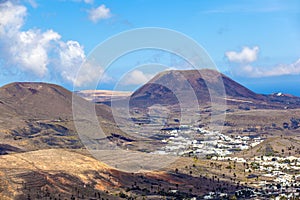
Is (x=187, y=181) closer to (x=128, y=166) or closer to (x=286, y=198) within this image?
(x=128, y=166)

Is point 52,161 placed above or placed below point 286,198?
above

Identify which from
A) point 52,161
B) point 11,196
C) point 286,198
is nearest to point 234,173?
point 286,198

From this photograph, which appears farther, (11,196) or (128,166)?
(128,166)

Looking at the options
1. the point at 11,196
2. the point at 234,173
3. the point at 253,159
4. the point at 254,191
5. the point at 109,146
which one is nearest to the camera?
the point at 11,196

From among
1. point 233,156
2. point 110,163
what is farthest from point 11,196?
point 233,156

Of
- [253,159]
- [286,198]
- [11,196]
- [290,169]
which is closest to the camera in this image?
[11,196]

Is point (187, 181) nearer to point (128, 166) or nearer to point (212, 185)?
point (212, 185)

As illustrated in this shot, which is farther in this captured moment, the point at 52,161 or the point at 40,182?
the point at 52,161

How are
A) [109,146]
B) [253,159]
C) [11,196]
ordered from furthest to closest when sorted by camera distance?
[109,146], [253,159], [11,196]

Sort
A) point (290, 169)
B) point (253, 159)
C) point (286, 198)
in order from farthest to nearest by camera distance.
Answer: point (253, 159) < point (290, 169) < point (286, 198)
